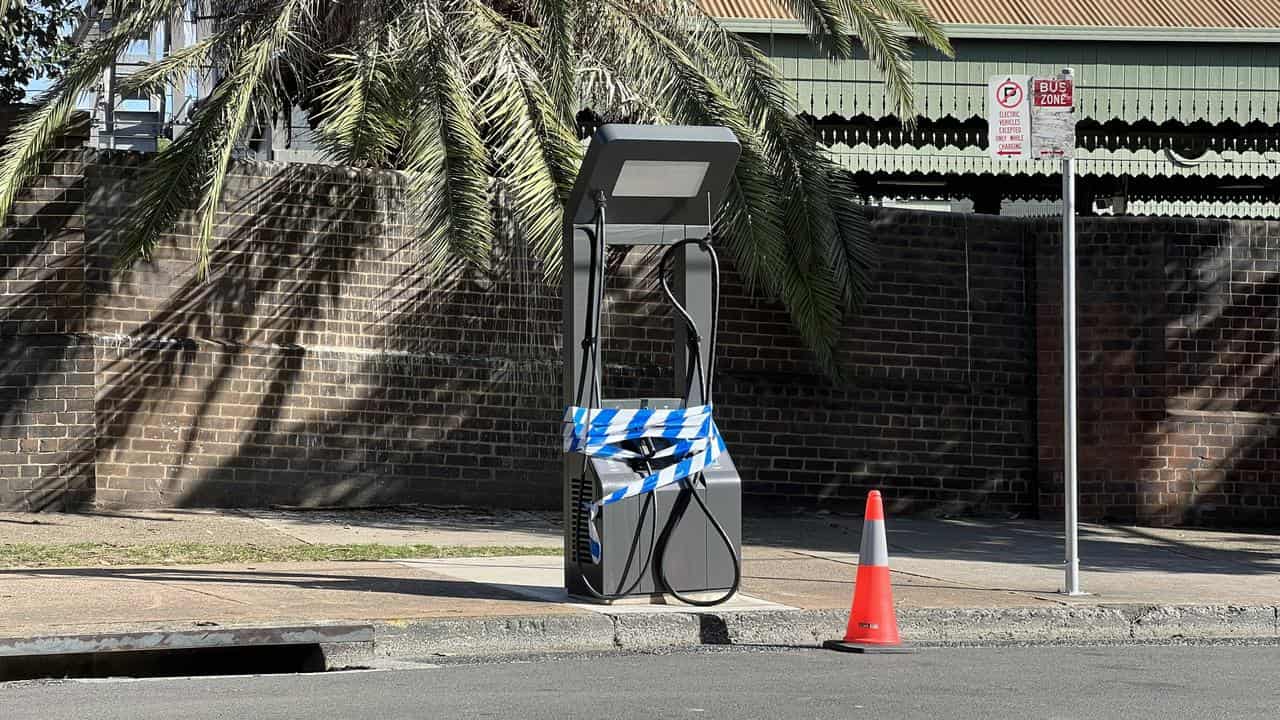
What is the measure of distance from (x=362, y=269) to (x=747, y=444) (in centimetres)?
359

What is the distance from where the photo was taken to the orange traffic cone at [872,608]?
717 cm

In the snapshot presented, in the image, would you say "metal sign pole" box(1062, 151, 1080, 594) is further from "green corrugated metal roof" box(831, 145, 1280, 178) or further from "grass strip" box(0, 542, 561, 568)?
"green corrugated metal roof" box(831, 145, 1280, 178)

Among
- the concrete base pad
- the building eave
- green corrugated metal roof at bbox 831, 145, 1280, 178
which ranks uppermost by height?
the building eave

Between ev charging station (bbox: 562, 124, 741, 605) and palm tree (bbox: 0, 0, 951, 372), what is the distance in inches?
142

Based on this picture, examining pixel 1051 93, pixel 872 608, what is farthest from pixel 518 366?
pixel 872 608

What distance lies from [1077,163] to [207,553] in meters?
14.0

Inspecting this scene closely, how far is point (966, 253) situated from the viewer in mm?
13984

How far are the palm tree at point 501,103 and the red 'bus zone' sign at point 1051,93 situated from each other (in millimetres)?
3952

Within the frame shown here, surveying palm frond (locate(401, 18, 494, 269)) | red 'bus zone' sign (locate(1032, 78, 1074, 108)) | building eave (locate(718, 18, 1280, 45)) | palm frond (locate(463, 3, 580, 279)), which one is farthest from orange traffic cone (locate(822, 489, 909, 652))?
building eave (locate(718, 18, 1280, 45))

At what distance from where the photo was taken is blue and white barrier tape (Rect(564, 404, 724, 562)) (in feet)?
25.7

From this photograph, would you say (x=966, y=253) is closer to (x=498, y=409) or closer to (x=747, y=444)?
(x=747, y=444)

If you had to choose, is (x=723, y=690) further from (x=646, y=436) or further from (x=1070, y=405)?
(x=1070, y=405)

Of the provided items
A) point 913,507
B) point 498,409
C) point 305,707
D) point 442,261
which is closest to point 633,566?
point 305,707

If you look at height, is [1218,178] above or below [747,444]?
above
